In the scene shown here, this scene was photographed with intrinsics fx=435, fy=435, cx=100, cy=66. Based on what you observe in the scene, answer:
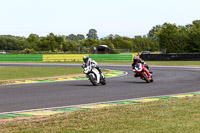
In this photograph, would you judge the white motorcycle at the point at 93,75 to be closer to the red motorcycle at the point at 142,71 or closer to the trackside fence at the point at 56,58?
the red motorcycle at the point at 142,71

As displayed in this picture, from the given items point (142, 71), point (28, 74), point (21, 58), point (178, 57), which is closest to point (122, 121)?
point (142, 71)

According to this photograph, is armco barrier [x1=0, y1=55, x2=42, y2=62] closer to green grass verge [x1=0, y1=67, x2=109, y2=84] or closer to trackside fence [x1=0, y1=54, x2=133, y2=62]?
trackside fence [x1=0, y1=54, x2=133, y2=62]

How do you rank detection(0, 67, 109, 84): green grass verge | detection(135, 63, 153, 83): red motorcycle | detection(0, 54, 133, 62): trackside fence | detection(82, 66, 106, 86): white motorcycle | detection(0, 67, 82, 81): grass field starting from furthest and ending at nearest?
detection(0, 54, 133, 62): trackside fence
detection(0, 67, 82, 81): grass field
detection(0, 67, 109, 84): green grass verge
detection(135, 63, 153, 83): red motorcycle
detection(82, 66, 106, 86): white motorcycle

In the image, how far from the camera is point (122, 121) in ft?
27.7

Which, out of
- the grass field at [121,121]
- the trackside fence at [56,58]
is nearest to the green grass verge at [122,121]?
the grass field at [121,121]

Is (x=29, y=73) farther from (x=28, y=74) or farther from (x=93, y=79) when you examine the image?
Result: (x=93, y=79)

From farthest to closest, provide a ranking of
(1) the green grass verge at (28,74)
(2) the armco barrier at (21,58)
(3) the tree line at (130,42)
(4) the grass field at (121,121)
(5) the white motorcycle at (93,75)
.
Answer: (3) the tree line at (130,42) < (2) the armco barrier at (21,58) < (1) the green grass verge at (28,74) < (5) the white motorcycle at (93,75) < (4) the grass field at (121,121)

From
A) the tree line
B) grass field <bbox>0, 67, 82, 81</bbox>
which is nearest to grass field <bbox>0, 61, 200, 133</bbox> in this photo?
grass field <bbox>0, 67, 82, 81</bbox>

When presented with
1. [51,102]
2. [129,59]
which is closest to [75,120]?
[51,102]

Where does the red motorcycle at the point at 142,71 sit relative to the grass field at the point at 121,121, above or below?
above

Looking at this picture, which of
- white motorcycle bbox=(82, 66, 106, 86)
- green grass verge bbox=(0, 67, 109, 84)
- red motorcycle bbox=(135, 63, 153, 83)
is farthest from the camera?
green grass verge bbox=(0, 67, 109, 84)

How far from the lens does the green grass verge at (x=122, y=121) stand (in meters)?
7.51

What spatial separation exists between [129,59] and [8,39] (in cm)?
8723

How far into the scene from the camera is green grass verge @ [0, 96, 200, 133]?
24.7 ft
